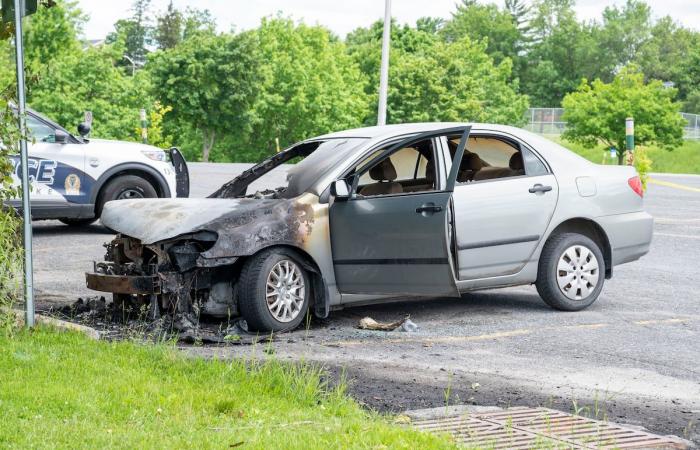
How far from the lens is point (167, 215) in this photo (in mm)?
8508

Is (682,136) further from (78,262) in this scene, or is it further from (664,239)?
(78,262)

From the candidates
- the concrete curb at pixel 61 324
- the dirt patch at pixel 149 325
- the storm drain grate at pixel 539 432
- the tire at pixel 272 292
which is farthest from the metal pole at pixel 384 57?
the storm drain grate at pixel 539 432

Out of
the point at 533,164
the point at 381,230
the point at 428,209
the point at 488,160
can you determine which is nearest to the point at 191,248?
the point at 381,230

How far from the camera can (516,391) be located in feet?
22.4

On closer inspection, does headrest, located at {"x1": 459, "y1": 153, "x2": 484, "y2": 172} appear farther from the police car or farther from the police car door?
the police car door

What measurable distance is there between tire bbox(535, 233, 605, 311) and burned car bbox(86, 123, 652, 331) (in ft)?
Answer: 0.04

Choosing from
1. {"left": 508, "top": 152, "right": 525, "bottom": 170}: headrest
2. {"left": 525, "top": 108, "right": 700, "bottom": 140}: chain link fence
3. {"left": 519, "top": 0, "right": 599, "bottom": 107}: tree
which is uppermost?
{"left": 519, "top": 0, "right": 599, "bottom": 107}: tree

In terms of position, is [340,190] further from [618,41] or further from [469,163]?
[618,41]

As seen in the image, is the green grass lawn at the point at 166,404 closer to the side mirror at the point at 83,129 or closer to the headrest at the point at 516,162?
the headrest at the point at 516,162

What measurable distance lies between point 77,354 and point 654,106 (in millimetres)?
62768

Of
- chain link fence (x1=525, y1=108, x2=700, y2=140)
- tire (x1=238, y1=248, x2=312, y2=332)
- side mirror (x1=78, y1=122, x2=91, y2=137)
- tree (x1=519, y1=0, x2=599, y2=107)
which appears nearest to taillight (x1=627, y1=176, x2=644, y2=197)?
tire (x1=238, y1=248, x2=312, y2=332)

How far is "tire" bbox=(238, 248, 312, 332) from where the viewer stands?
8281 millimetres

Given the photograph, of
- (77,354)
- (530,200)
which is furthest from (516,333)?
(77,354)

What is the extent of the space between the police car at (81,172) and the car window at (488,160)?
505 centimetres
